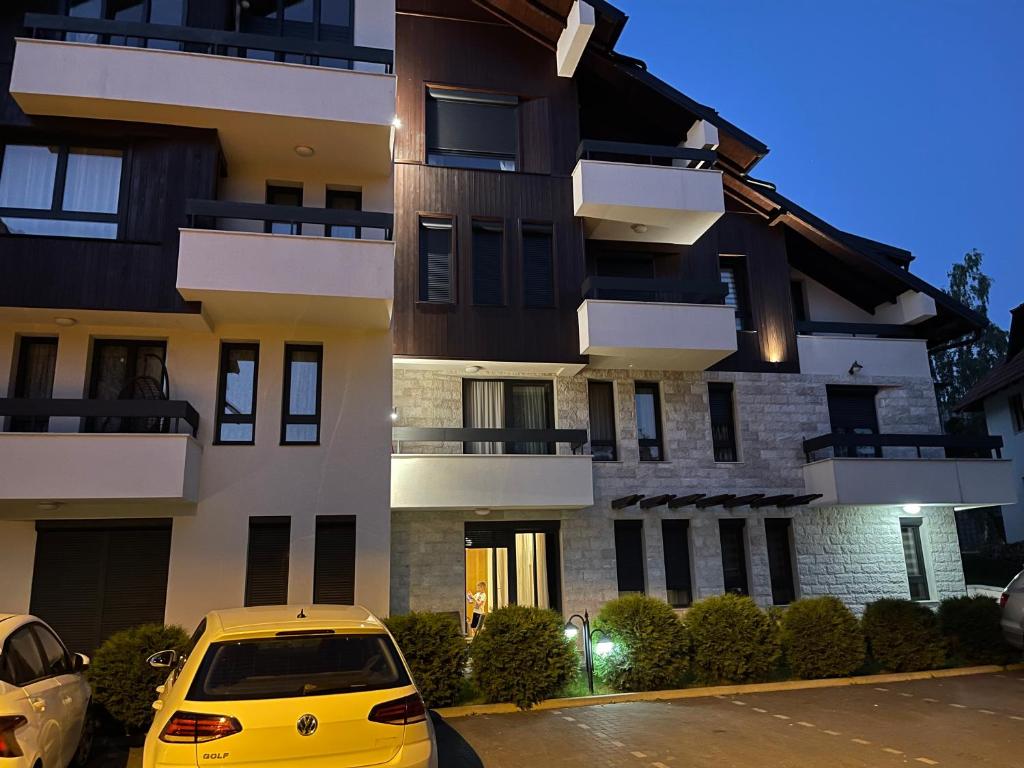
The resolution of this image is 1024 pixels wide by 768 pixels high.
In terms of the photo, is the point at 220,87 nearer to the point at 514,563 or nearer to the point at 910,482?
the point at 514,563

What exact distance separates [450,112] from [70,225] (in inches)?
285

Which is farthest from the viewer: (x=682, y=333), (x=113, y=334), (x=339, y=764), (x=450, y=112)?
(x=450, y=112)

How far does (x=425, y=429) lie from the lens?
12641mm

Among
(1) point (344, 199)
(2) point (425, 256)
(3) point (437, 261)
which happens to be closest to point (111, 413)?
(1) point (344, 199)

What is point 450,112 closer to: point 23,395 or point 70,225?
point 70,225

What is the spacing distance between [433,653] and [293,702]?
16.9 ft

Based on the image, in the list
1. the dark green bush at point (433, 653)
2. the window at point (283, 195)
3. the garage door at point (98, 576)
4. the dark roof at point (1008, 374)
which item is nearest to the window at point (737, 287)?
the window at point (283, 195)

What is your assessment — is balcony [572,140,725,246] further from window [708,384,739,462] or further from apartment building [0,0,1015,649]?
window [708,384,739,462]

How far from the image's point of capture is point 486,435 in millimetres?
12883

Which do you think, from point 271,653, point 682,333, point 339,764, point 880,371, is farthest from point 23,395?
point 880,371

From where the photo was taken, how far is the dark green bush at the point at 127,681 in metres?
8.36

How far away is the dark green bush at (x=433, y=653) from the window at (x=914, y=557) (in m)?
10.5

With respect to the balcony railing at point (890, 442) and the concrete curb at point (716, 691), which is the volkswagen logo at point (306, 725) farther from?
the balcony railing at point (890, 442)

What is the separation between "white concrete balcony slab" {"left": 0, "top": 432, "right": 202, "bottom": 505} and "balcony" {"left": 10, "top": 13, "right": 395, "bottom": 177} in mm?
5060
